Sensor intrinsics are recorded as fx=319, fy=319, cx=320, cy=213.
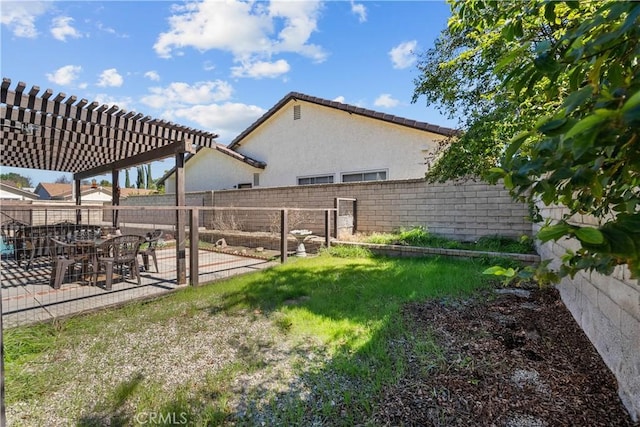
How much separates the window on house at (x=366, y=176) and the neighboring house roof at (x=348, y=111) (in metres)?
1.83

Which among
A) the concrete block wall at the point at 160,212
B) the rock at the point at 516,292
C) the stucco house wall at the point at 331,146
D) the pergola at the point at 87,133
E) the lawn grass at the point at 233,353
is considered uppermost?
the stucco house wall at the point at 331,146

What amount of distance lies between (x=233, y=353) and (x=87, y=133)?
5.39 metres

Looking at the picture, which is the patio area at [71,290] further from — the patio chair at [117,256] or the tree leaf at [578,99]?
the tree leaf at [578,99]

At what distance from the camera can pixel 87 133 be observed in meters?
6.00

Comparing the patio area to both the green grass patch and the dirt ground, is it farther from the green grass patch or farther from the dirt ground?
the dirt ground

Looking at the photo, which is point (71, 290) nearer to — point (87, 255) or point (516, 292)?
point (87, 255)

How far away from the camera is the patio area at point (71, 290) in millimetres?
4125

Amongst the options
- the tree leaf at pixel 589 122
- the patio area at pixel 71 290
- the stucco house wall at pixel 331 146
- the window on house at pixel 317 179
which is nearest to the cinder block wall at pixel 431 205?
the stucco house wall at pixel 331 146

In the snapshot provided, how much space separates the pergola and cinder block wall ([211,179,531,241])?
4.00 m

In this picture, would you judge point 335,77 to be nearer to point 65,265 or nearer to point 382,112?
point 382,112

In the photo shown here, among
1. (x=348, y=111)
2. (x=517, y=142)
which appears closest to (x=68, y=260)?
(x=517, y=142)

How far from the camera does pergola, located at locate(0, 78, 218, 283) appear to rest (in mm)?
4762

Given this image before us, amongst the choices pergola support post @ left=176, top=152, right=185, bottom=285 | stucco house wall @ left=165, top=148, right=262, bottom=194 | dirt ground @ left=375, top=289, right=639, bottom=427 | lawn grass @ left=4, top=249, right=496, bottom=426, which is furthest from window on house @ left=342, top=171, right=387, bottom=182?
dirt ground @ left=375, top=289, right=639, bottom=427

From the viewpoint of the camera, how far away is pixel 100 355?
10.1 feet
